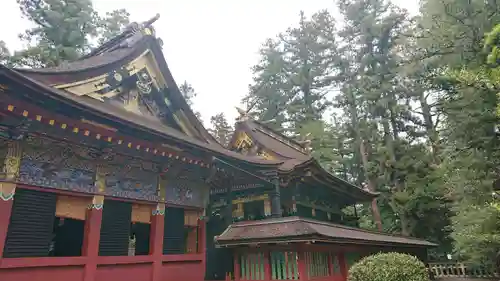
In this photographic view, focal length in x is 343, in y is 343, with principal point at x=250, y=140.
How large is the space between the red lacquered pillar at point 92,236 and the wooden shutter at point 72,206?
184mm

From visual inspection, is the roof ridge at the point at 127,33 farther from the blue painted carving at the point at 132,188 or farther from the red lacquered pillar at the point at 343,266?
the red lacquered pillar at the point at 343,266

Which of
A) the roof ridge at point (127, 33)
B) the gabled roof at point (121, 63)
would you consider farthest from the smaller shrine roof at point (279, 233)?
the roof ridge at point (127, 33)

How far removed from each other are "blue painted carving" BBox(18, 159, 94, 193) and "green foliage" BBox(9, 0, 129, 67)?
49.8 feet

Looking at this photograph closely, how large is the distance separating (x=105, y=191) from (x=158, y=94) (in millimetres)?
3757

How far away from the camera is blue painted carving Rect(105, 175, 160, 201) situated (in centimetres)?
793

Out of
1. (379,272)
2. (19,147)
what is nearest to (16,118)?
(19,147)

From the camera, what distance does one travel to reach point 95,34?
23406 millimetres

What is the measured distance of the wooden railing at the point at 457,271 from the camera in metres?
18.1

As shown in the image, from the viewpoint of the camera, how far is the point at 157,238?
877 centimetres

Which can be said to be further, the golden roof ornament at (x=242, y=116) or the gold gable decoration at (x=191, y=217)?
the golden roof ornament at (x=242, y=116)

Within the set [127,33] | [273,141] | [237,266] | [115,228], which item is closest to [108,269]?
[115,228]

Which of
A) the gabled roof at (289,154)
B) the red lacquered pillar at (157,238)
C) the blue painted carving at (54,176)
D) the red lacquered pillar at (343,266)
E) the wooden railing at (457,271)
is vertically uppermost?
the gabled roof at (289,154)

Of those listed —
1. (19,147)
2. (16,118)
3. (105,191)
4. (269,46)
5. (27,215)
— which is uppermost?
(269,46)

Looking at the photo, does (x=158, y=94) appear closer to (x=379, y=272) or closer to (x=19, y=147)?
(x=19, y=147)
